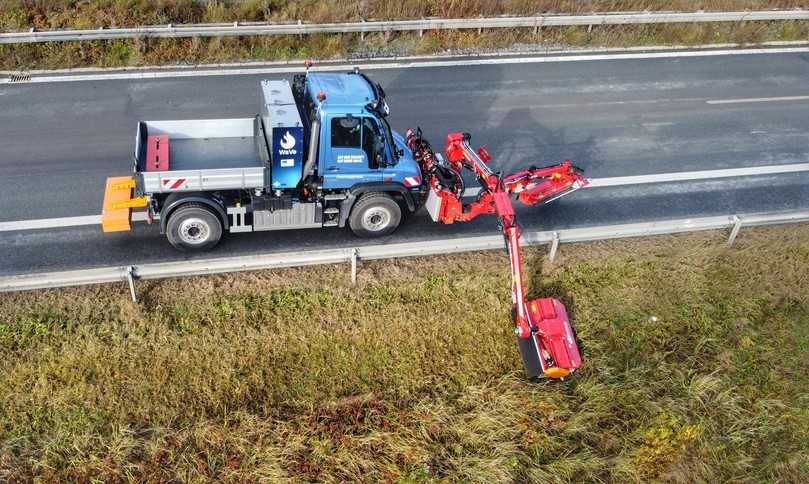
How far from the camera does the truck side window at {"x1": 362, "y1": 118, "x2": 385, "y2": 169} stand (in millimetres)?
9871

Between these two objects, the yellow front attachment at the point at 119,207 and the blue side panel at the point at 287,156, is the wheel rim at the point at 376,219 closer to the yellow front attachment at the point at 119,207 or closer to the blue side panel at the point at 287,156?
the blue side panel at the point at 287,156

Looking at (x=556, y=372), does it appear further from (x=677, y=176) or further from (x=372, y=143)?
(x=677, y=176)

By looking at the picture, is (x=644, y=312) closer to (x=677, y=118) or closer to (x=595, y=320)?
(x=595, y=320)

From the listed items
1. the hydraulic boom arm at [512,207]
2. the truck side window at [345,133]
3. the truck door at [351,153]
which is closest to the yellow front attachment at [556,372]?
the hydraulic boom arm at [512,207]

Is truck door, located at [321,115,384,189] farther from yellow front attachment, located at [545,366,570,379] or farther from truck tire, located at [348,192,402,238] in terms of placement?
yellow front attachment, located at [545,366,570,379]

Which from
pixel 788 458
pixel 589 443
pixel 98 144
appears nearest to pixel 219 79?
pixel 98 144

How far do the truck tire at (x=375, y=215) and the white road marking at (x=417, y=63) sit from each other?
6.95 m

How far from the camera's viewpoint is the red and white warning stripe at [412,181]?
412 inches

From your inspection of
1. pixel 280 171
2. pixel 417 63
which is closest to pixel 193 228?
pixel 280 171

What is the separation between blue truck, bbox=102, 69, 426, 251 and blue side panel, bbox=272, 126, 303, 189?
15mm

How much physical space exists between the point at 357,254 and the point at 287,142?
1.99 m

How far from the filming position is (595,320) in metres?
9.66

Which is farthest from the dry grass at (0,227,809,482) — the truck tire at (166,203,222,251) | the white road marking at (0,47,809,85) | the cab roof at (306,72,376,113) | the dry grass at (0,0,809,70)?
the dry grass at (0,0,809,70)

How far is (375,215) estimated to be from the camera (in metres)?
10.7
